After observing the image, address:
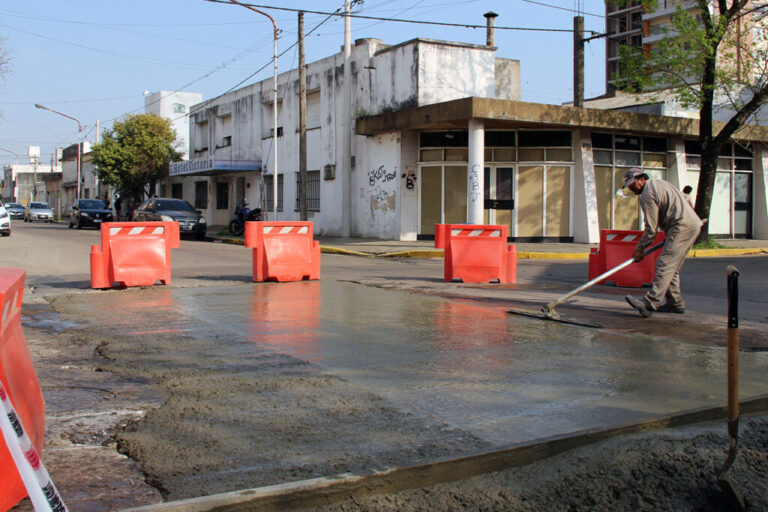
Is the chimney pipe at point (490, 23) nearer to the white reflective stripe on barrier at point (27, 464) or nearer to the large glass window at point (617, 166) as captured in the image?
the large glass window at point (617, 166)

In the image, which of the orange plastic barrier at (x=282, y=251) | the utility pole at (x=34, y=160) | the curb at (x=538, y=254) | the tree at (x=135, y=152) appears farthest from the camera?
the utility pole at (x=34, y=160)

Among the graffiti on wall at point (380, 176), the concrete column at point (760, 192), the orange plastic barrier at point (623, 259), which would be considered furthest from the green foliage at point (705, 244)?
the graffiti on wall at point (380, 176)

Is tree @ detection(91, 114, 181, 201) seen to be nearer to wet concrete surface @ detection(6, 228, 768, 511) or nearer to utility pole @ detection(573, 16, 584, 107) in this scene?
utility pole @ detection(573, 16, 584, 107)

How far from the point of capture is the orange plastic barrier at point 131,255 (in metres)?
10.9

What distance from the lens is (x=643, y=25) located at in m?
72.2

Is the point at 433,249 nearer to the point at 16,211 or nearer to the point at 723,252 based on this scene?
the point at 723,252

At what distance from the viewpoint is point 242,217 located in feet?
95.6

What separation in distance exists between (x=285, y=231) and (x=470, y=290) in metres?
3.29

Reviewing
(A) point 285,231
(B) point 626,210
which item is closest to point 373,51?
(B) point 626,210

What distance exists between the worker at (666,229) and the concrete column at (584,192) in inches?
591

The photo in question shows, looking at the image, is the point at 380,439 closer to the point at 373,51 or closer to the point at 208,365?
the point at 208,365

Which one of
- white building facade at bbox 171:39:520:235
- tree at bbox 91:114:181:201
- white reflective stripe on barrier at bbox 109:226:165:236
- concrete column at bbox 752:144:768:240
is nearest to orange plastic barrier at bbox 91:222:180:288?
white reflective stripe on barrier at bbox 109:226:165:236

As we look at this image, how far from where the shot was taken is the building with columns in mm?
22641

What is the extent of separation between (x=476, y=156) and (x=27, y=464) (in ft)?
64.3
